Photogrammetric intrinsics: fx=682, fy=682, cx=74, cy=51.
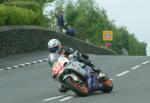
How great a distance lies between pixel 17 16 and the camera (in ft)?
115

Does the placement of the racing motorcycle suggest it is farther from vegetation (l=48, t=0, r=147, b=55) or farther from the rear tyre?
vegetation (l=48, t=0, r=147, b=55)

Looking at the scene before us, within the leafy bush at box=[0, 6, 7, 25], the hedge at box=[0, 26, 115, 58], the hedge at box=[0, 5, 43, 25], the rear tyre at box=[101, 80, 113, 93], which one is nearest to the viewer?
the rear tyre at box=[101, 80, 113, 93]

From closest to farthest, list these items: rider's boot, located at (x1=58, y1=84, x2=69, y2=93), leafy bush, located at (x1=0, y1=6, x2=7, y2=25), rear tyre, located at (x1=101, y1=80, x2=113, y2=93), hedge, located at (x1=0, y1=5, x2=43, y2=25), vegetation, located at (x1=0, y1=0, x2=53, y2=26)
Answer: rear tyre, located at (x1=101, y1=80, x2=113, y2=93) → rider's boot, located at (x1=58, y1=84, x2=69, y2=93) → leafy bush, located at (x1=0, y1=6, x2=7, y2=25) → hedge, located at (x1=0, y1=5, x2=43, y2=25) → vegetation, located at (x1=0, y1=0, x2=53, y2=26)

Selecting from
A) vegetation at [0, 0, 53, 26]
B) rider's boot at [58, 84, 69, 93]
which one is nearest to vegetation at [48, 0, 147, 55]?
vegetation at [0, 0, 53, 26]

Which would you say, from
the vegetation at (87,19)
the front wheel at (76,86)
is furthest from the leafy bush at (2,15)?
the vegetation at (87,19)

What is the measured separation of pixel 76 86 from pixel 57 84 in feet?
14.7

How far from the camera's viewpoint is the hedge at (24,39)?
31.5 metres

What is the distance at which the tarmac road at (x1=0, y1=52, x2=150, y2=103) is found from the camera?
15.4 metres

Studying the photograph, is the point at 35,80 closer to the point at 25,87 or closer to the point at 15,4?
the point at 25,87

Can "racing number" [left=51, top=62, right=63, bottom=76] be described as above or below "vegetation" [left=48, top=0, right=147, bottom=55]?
above

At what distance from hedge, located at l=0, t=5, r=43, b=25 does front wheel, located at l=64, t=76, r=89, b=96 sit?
16.7 metres

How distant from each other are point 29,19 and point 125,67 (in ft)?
40.3

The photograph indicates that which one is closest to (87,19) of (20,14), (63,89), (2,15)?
(20,14)

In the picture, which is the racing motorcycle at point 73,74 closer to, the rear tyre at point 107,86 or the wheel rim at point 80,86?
the wheel rim at point 80,86
